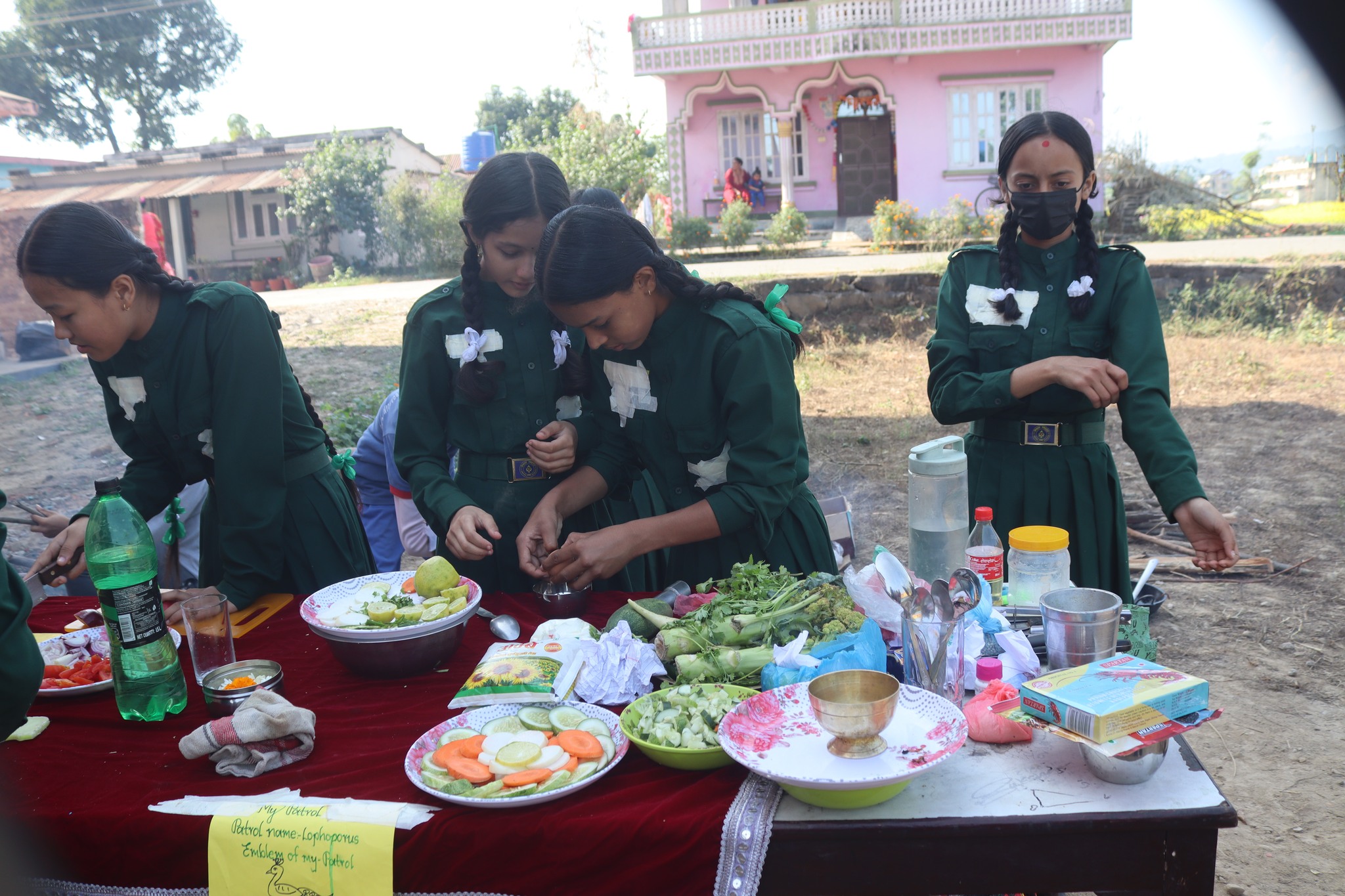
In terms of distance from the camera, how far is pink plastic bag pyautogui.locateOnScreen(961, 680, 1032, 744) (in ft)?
5.06

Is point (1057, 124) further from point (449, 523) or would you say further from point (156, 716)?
point (156, 716)

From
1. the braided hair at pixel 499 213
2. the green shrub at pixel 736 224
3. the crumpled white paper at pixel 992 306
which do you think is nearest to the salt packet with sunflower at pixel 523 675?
the braided hair at pixel 499 213

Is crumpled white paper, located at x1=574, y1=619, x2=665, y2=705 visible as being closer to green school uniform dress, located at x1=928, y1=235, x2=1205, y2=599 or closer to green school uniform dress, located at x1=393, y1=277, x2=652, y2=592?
green school uniform dress, located at x1=393, y1=277, x2=652, y2=592

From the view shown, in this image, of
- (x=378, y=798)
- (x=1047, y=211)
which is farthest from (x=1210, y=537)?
(x=378, y=798)

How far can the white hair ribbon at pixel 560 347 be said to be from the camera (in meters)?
2.65

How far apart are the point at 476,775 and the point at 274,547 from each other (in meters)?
1.20

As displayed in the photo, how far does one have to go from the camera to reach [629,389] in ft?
8.22

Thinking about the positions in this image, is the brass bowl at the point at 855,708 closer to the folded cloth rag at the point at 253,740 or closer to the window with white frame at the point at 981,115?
the folded cloth rag at the point at 253,740

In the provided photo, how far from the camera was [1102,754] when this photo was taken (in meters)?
1.41

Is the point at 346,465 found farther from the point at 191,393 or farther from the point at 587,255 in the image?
the point at 587,255

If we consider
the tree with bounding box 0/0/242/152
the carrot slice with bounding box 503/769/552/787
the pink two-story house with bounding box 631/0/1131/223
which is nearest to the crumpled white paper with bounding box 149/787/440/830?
the carrot slice with bounding box 503/769/552/787

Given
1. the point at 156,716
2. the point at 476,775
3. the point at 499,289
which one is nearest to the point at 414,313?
the point at 499,289

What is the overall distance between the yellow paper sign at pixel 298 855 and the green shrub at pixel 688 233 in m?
14.8

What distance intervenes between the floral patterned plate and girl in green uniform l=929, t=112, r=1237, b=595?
1.32 m
